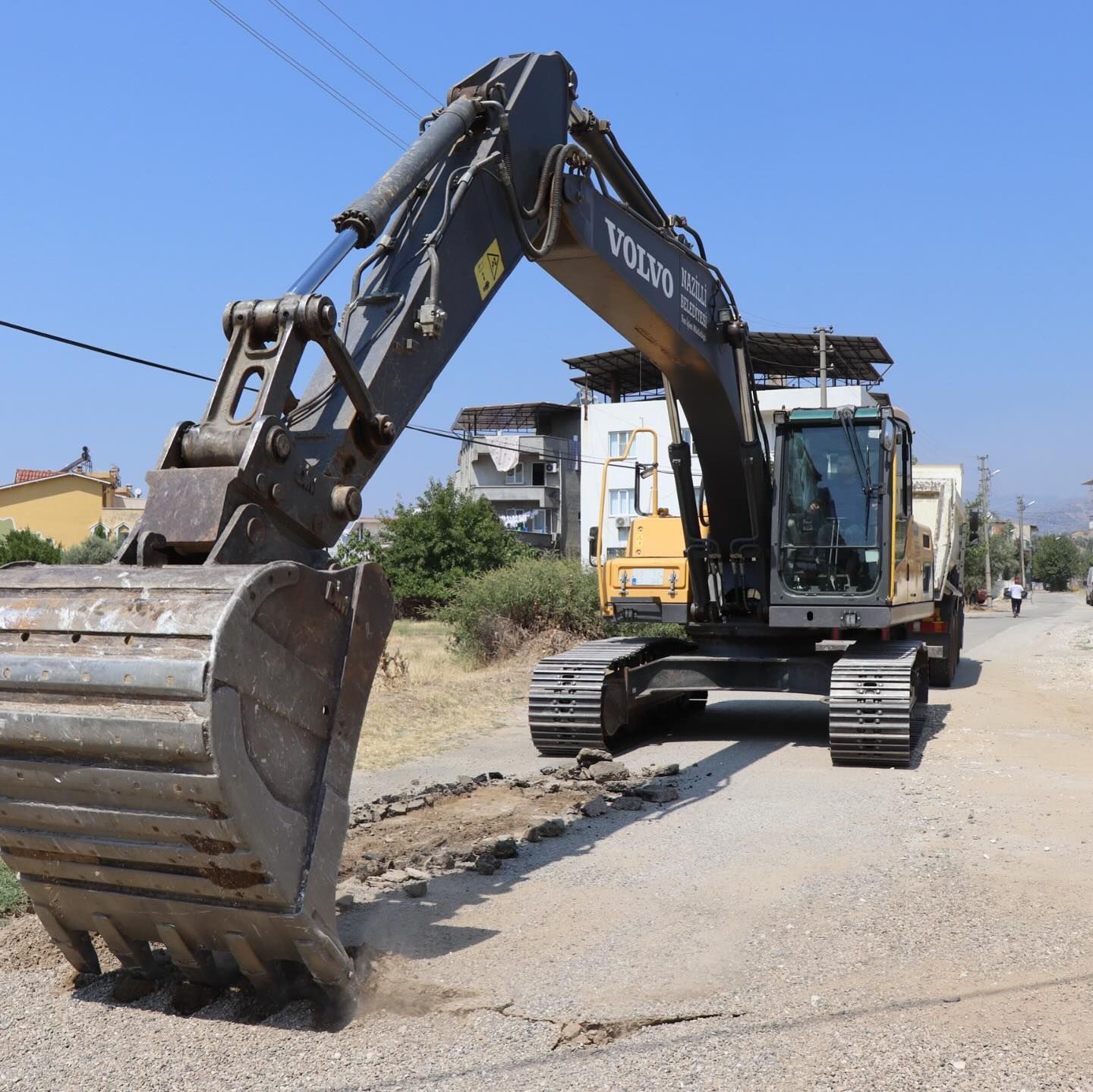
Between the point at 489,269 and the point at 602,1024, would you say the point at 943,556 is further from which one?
the point at 602,1024

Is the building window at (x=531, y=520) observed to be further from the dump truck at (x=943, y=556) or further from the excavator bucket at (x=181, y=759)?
the excavator bucket at (x=181, y=759)

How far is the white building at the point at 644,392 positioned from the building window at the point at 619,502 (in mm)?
33

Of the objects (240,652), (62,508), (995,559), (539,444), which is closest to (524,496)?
(539,444)

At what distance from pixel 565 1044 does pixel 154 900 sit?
1.51 metres

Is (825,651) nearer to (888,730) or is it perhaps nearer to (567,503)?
(888,730)

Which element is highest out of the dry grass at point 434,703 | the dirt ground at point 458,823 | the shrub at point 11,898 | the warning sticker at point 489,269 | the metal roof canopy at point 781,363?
the metal roof canopy at point 781,363

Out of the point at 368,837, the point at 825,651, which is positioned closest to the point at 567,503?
the point at 825,651

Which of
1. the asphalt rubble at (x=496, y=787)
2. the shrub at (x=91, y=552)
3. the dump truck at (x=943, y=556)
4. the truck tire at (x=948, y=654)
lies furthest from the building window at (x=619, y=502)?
the asphalt rubble at (x=496, y=787)

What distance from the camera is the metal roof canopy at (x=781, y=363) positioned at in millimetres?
48750

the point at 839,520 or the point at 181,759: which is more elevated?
the point at 839,520

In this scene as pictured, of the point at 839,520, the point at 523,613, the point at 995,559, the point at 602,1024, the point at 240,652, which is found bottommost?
the point at 602,1024

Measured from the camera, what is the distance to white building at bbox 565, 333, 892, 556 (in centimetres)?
4759

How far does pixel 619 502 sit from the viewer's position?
170 ft

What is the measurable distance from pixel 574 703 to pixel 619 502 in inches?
1621
